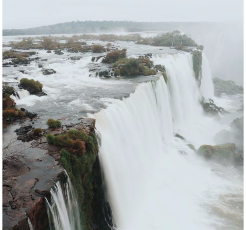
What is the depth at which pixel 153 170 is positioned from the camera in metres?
17.1

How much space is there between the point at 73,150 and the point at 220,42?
9681 centimetres

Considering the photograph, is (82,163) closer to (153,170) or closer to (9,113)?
(9,113)

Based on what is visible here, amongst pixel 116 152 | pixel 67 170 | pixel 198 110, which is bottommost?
pixel 198 110

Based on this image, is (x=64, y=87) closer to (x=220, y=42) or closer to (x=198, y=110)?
(x=198, y=110)

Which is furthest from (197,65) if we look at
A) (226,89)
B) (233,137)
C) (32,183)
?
(32,183)

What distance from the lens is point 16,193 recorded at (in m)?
7.64

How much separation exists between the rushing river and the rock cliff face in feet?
2.06

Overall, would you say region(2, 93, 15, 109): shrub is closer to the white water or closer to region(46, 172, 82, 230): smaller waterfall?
the white water

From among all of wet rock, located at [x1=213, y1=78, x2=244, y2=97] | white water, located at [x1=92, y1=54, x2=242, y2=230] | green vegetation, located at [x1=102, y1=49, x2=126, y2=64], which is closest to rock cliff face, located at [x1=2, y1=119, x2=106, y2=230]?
white water, located at [x1=92, y1=54, x2=242, y2=230]

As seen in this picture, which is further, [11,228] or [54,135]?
[54,135]

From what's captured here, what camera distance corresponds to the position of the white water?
12.8 m

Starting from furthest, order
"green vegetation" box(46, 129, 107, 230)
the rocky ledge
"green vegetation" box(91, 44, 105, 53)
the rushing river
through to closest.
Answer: "green vegetation" box(91, 44, 105, 53) < the rushing river < "green vegetation" box(46, 129, 107, 230) < the rocky ledge

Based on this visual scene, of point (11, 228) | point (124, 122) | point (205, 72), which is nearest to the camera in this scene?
point (11, 228)

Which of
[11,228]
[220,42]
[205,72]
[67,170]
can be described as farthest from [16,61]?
[220,42]
